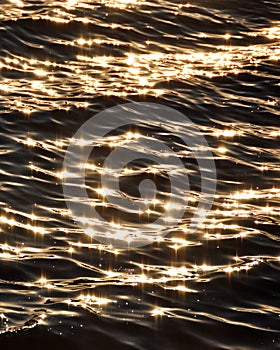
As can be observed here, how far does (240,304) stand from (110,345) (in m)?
1.46

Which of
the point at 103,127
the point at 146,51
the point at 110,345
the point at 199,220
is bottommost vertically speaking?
the point at 110,345

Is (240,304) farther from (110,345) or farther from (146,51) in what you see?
(146,51)

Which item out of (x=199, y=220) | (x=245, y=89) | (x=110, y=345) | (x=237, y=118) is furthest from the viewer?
(x=245, y=89)

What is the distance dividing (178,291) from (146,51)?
24.4ft

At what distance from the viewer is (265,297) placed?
8.76 meters

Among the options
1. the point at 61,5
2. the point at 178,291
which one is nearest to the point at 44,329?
the point at 178,291

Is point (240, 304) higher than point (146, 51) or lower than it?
lower

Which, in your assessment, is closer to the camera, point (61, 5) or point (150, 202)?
point (150, 202)

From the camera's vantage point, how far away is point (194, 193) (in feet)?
35.6

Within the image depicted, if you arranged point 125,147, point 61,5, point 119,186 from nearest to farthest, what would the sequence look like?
point 119,186 < point 125,147 < point 61,5

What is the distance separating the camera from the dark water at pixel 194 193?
818 centimetres

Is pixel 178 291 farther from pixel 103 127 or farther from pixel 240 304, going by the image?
pixel 103 127

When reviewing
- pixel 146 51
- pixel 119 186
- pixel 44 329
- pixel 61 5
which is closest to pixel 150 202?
pixel 119 186

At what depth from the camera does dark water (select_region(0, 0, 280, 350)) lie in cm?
818
